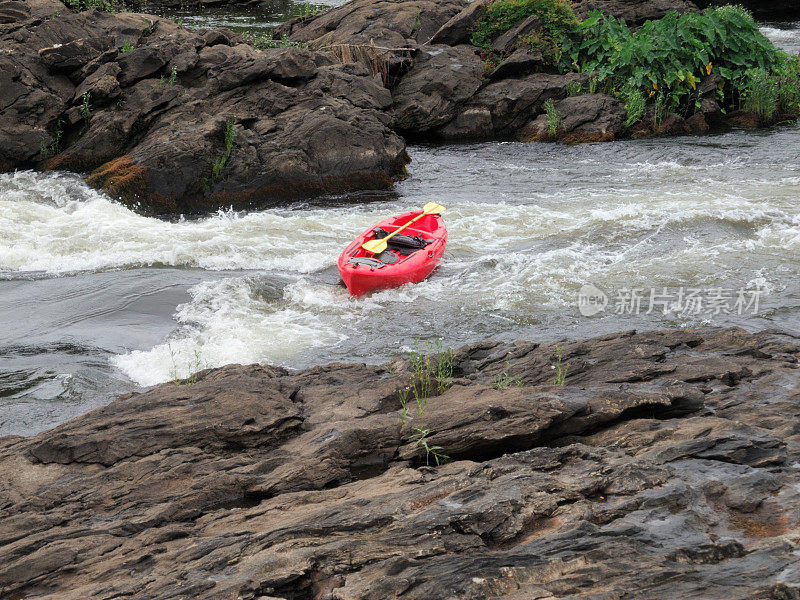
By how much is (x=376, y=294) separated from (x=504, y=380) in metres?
3.99

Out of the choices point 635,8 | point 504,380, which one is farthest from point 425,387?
point 635,8

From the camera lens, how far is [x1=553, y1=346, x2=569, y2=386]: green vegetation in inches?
245

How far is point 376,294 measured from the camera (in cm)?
1003

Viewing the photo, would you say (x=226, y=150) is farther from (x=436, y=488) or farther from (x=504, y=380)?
(x=436, y=488)

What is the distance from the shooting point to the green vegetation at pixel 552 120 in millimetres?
16844

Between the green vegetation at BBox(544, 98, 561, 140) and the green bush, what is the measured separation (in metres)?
1.95

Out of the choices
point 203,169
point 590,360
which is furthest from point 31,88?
point 590,360

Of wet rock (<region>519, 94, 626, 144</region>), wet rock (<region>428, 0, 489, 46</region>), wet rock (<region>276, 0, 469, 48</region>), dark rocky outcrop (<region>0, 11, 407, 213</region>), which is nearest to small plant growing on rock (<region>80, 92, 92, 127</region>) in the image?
dark rocky outcrop (<region>0, 11, 407, 213</region>)

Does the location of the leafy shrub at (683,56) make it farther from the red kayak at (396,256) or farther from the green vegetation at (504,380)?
the green vegetation at (504,380)

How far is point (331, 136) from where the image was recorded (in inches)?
554

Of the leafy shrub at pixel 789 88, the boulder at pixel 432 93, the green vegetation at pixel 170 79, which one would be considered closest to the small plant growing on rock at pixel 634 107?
the leafy shrub at pixel 789 88

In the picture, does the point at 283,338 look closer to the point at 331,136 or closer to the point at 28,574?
the point at 28,574

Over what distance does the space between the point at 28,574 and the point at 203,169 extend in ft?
32.8

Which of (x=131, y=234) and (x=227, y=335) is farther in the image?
(x=131, y=234)
